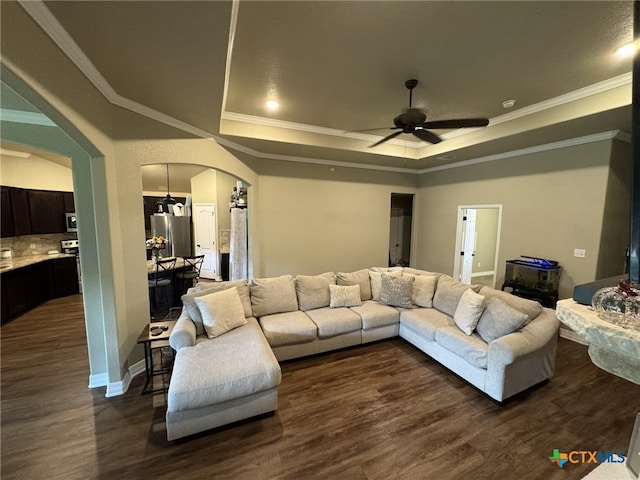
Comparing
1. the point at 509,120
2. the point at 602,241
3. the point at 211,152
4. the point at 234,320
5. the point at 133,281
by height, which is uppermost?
the point at 509,120

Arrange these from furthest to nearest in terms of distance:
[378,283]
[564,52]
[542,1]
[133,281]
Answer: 1. [378,283]
2. [133,281]
3. [564,52]
4. [542,1]

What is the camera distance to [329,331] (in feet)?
10.5

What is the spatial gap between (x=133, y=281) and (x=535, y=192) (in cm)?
597

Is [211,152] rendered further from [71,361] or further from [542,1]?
[542,1]

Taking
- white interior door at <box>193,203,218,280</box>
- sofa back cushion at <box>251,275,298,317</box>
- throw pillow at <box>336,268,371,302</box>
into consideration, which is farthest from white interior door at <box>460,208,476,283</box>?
white interior door at <box>193,203,218,280</box>

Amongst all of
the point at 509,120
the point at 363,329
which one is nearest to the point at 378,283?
the point at 363,329

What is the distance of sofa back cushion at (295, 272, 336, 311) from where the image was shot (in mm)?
3537

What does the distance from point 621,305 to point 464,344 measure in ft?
6.80

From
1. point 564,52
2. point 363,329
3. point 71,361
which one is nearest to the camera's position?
point 564,52

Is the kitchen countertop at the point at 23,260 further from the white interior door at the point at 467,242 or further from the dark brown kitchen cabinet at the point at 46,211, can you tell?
the white interior door at the point at 467,242

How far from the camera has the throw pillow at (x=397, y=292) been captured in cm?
368

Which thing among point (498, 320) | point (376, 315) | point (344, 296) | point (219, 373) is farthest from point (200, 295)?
point (498, 320)

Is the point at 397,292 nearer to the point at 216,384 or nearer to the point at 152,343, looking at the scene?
the point at 216,384

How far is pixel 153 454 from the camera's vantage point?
1908mm
